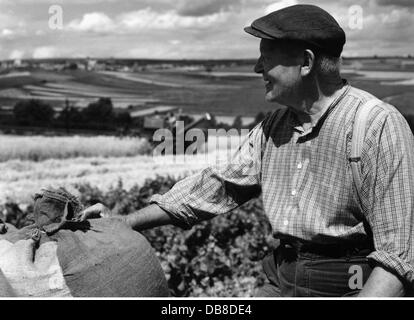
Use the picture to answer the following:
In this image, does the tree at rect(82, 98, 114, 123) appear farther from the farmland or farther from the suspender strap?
the suspender strap

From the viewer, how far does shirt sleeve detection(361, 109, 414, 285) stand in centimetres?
241

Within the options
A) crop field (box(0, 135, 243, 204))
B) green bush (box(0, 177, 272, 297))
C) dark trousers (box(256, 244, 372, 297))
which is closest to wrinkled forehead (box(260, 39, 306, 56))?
dark trousers (box(256, 244, 372, 297))

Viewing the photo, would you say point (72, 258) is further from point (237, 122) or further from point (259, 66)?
point (237, 122)

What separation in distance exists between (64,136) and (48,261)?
17.3 metres

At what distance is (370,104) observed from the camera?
2555 millimetres

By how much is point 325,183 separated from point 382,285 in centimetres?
44

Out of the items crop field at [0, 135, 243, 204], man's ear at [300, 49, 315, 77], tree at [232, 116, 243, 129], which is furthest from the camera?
tree at [232, 116, 243, 129]

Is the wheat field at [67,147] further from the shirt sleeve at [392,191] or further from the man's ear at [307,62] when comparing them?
the shirt sleeve at [392,191]

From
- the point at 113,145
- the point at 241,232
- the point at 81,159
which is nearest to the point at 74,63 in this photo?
the point at 113,145

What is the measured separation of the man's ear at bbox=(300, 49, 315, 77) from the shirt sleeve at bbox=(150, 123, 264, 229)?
377 millimetres

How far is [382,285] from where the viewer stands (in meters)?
2.40

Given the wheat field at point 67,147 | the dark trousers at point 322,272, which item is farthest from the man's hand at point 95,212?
the wheat field at point 67,147
